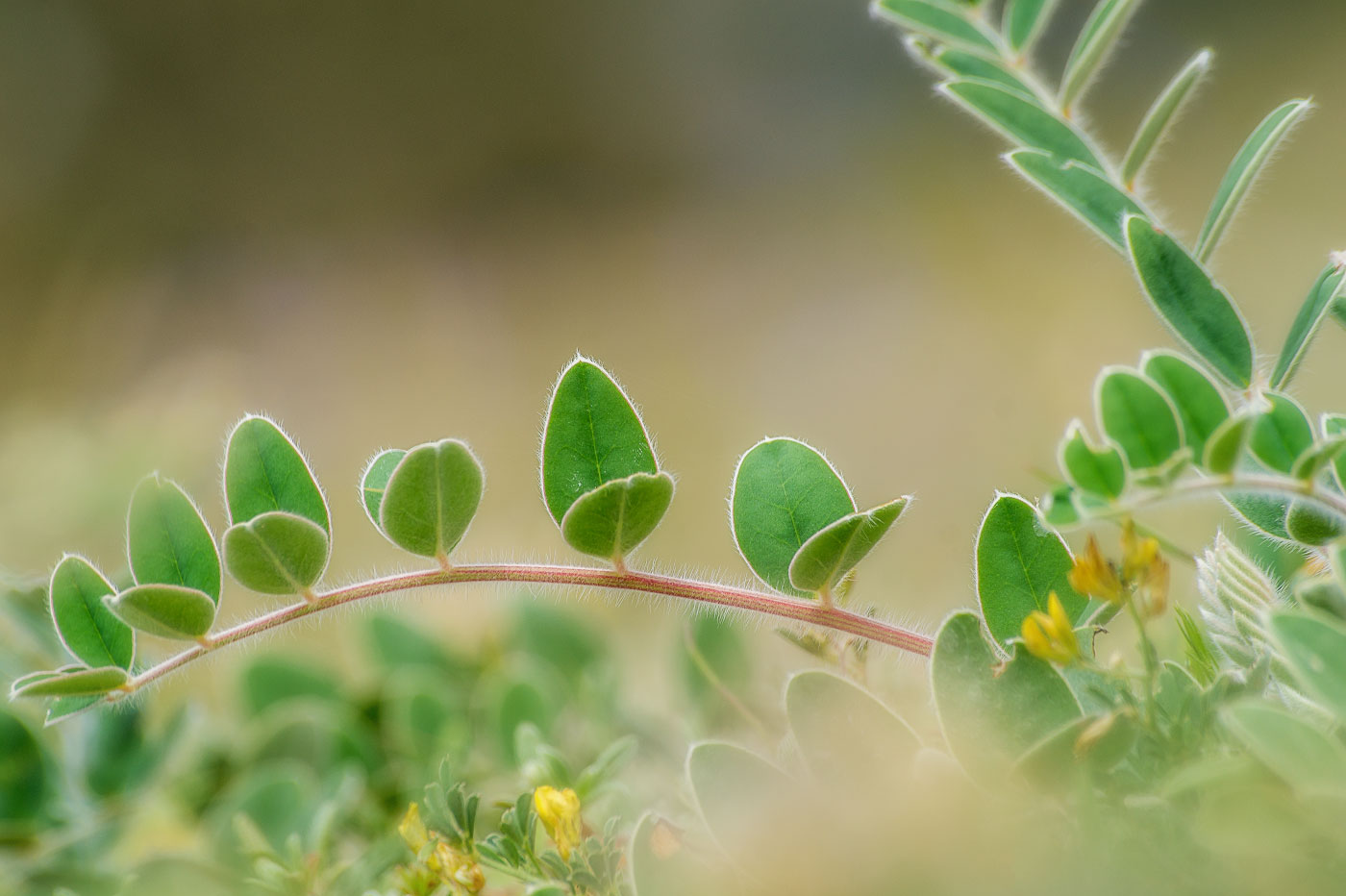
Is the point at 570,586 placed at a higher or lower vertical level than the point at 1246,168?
lower

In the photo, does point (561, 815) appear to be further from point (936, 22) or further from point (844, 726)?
point (936, 22)

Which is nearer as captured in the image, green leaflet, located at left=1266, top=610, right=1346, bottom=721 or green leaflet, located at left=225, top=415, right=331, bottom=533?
green leaflet, located at left=1266, top=610, right=1346, bottom=721

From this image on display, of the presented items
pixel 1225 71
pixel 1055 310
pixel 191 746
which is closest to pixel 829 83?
pixel 1225 71

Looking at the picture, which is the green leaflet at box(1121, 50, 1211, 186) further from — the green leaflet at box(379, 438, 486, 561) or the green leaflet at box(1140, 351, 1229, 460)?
the green leaflet at box(379, 438, 486, 561)

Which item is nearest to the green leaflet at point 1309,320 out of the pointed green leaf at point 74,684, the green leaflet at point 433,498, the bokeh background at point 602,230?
the green leaflet at point 433,498

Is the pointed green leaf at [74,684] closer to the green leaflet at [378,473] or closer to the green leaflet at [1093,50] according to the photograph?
the green leaflet at [378,473]

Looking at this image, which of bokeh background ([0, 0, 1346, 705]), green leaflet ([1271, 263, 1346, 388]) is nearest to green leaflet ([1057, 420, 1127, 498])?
green leaflet ([1271, 263, 1346, 388])

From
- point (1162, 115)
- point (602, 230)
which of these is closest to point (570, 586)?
point (1162, 115)

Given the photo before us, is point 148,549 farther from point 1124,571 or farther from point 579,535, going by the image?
point 1124,571
